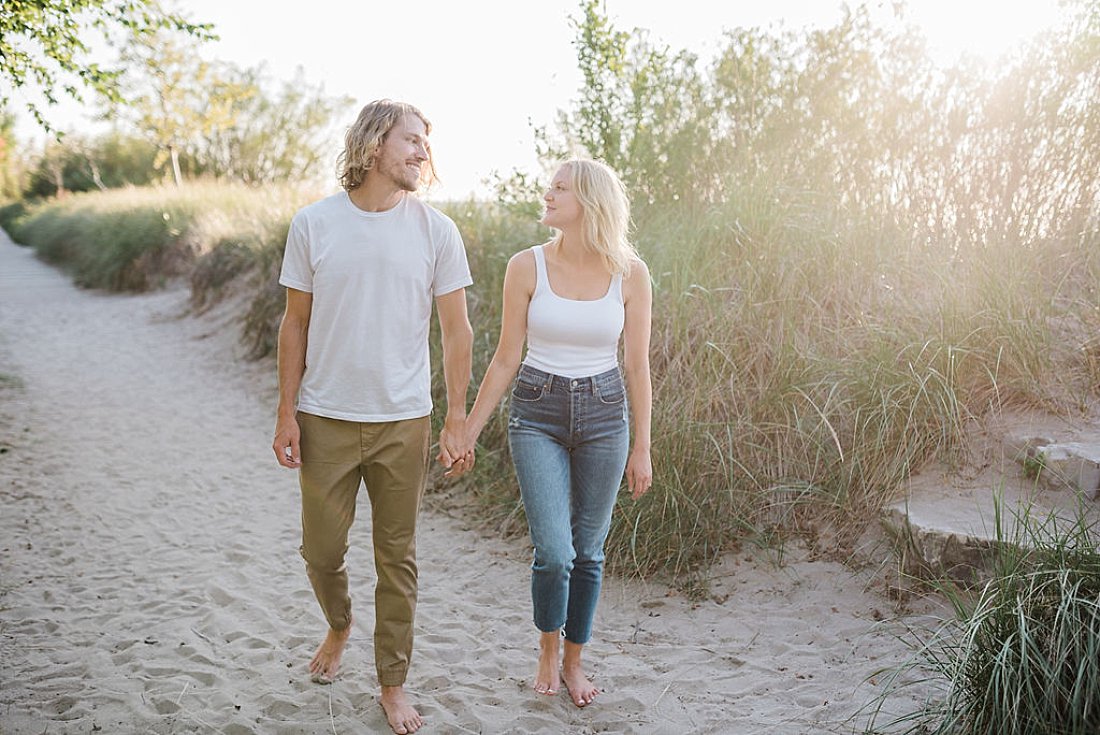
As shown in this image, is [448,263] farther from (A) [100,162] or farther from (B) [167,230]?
(A) [100,162]

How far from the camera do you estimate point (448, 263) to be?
2898 millimetres

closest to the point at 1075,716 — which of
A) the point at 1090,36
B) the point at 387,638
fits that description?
the point at 387,638

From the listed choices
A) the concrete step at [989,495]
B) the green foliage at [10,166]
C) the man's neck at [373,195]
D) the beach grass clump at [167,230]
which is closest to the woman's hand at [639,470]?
the man's neck at [373,195]

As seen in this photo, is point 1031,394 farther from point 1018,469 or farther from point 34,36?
point 34,36

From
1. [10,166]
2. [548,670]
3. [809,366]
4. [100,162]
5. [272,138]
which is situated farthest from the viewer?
[10,166]

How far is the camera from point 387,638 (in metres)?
3.01

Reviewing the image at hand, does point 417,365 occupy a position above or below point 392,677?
above

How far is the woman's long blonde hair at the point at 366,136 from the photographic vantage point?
8.88 feet

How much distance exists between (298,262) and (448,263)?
48cm

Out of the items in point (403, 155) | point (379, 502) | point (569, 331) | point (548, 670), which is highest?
point (403, 155)

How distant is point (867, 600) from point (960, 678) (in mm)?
1458

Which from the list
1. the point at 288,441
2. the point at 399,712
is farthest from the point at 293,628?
the point at 288,441

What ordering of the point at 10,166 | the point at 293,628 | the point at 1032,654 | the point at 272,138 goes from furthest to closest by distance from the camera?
the point at 10,166
the point at 272,138
the point at 293,628
the point at 1032,654

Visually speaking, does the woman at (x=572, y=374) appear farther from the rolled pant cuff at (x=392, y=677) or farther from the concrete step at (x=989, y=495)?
the concrete step at (x=989, y=495)
